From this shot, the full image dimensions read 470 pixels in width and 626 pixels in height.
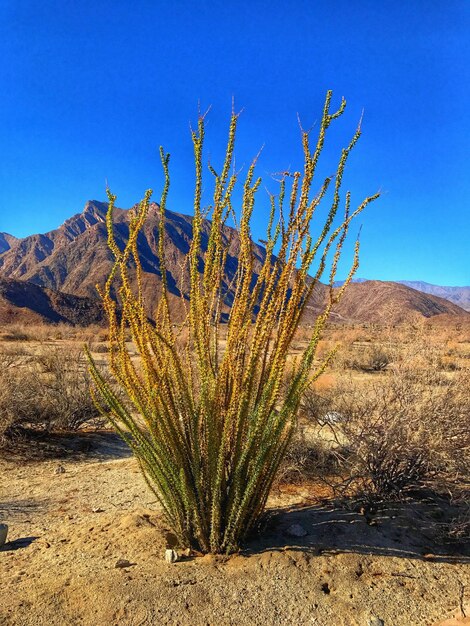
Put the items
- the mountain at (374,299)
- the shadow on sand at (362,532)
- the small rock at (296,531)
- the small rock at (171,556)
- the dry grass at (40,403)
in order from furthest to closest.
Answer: the mountain at (374,299) → the dry grass at (40,403) → the small rock at (296,531) → the shadow on sand at (362,532) → the small rock at (171,556)

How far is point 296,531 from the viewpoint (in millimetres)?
3408

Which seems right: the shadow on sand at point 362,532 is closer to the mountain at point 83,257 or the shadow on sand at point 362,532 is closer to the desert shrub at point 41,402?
the desert shrub at point 41,402

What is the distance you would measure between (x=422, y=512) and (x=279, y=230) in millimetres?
2839

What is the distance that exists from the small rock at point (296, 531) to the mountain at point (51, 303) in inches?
2099

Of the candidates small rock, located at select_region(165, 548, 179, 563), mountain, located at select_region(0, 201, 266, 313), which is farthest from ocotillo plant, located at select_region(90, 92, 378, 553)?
mountain, located at select_region(0, 201, 266, 313)

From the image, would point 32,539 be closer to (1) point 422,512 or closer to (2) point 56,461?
(2) point 56,461

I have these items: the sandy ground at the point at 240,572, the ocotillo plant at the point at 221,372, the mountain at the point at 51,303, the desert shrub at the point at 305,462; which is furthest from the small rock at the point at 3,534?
the mountain at the point at 51,303

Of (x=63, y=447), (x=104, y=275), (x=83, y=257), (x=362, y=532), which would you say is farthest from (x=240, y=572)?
(x=83, y=257)

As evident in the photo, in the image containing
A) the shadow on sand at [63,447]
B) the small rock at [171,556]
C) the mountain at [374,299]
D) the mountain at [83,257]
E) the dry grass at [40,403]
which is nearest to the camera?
the small rock at [171,556]

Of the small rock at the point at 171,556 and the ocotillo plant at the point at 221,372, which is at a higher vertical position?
the ocotillo plant at the point at 221,372

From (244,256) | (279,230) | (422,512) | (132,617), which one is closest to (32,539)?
(132,617)

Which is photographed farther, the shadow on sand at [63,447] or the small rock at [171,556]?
the shadow on sand at [63,447]

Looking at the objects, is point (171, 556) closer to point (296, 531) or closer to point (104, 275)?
point (296, 531)

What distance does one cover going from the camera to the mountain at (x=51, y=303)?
5672cm
